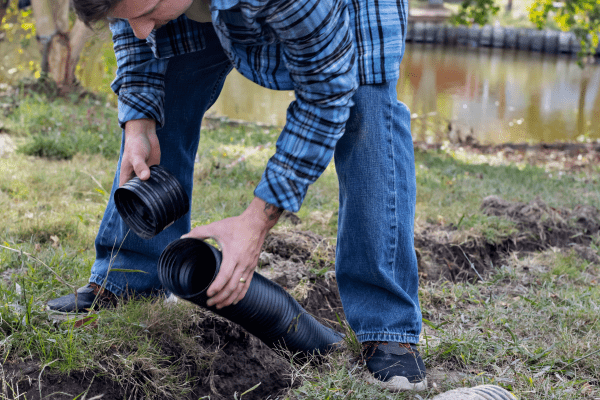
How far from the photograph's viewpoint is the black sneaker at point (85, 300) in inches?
81.4

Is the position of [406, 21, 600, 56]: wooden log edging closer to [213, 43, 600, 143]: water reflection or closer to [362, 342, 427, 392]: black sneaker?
[213, 43, 600, 143]: water reflection

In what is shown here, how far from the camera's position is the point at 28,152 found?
4277 millimetres

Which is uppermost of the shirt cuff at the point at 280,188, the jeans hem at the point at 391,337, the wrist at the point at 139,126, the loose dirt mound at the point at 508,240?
the wrist at the point at 139,126

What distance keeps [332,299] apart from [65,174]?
7.57ft

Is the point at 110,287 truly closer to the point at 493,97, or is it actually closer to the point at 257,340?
the point at 257,340

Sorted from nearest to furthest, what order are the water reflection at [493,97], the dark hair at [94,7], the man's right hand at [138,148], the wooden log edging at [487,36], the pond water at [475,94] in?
the dark hair at [94,7] < the man's right hand at [138,148] < the pond water at [475,94] < the water reflection at [493,97] < the wooden log edging at [487,36]

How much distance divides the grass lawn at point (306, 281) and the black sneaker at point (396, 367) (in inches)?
1.7

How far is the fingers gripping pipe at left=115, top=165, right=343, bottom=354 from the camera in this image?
1.77 metres

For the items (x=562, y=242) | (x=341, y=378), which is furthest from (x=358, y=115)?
(x=562, y=242)

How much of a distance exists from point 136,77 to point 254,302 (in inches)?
39.2

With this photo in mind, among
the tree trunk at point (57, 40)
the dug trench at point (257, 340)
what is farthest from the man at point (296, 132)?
the tree trunk at point (57, 40)

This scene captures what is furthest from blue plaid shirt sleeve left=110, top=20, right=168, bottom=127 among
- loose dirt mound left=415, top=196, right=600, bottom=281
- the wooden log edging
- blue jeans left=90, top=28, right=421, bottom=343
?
the wooden log edging

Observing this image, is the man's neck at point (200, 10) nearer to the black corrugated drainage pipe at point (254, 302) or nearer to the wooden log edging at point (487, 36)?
the black corrugated drainage pipe at point (254, 302)

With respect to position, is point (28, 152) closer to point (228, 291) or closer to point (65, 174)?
point (65, 174)
